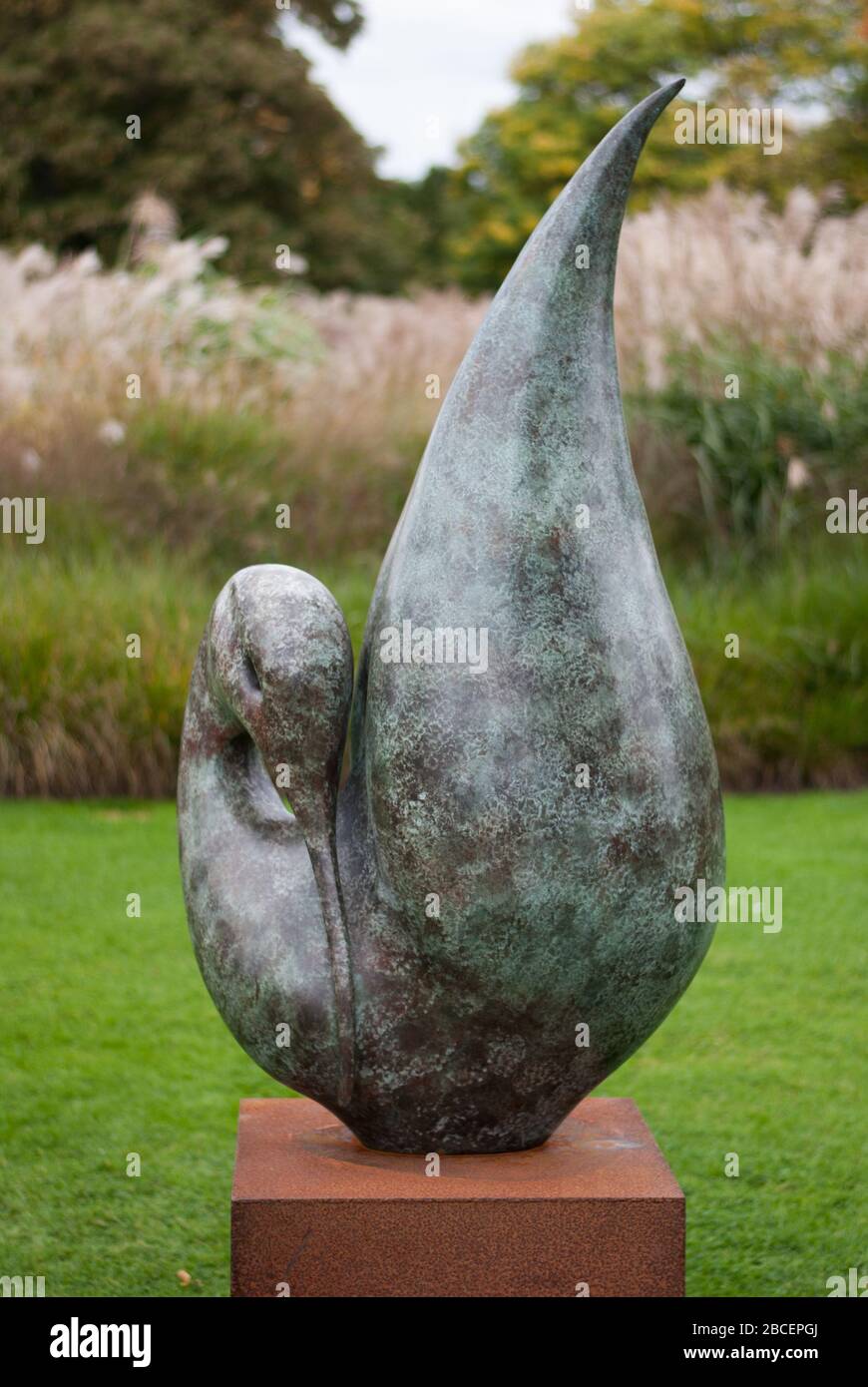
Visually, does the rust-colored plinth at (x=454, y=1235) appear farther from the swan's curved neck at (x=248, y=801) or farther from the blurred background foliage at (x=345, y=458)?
the blurred background foliage at (x=345, y=458)

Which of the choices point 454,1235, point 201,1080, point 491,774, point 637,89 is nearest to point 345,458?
point 201,1080

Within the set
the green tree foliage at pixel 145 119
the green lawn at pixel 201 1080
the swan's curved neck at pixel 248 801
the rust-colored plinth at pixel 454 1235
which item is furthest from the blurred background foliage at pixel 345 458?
the green tree foliage at pixel 145 119

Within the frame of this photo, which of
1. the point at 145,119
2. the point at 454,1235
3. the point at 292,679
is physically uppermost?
the point at 145,119

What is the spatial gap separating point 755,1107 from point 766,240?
6668mm

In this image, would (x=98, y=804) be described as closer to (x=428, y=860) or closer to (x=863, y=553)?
(x=863, y=553)

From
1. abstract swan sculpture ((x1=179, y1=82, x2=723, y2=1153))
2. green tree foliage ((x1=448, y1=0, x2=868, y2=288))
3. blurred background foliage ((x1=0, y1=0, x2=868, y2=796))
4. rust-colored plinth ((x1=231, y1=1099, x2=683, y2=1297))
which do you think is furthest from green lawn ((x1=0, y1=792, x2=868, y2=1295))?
green tree foliage ((x1=448, y1=0, x2=868, y2=288))

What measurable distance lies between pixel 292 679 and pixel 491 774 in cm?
35

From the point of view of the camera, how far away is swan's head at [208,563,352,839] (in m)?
2.47

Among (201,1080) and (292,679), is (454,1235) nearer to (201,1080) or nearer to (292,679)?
(292,679)

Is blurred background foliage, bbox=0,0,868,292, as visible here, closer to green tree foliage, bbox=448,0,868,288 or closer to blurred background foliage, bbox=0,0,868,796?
green tree foliage, bbox=448,0,868,288

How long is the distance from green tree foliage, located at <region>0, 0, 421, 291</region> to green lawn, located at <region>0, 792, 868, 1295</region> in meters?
14.2

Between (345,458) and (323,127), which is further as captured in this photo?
(323,127)

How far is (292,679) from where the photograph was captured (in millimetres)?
2463

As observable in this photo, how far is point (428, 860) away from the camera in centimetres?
242
